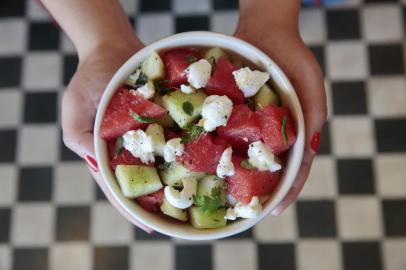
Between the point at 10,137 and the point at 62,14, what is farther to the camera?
the point at 10,137

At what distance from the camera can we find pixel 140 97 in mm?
676

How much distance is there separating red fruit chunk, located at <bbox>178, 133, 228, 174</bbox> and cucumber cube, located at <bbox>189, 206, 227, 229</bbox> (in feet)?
0.19

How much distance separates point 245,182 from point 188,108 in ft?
0.39

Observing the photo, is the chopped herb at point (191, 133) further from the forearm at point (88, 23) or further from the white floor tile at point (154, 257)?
the white floor tile at point (154, 257)

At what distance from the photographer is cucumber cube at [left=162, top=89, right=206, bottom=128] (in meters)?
0.66

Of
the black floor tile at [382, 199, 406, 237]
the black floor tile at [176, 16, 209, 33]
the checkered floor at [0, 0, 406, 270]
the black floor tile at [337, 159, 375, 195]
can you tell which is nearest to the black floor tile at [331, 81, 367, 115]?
the checkered floor at [0, 0, 406, 270]

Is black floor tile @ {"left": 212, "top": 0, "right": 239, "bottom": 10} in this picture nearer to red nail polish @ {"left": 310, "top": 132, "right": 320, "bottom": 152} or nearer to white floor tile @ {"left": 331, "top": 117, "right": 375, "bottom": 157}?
white floor tile @ {"left": 331, "top": 117, "right": 375, "bottom": 157}

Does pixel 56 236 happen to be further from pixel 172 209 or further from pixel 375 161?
pixel 375 161

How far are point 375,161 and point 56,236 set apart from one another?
77 cm

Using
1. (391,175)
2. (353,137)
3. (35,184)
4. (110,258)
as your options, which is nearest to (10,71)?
(35,184)

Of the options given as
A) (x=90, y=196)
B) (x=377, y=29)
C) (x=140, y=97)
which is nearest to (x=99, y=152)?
(x=140, y=97)

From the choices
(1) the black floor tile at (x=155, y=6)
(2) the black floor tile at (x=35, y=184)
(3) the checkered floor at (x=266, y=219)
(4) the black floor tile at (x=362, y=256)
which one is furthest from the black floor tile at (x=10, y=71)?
(4) the black floor tile at (x=362, y=256)

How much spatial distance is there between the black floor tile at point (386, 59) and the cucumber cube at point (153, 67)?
0.75 meters

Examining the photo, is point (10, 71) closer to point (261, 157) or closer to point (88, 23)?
point (88, 23)
